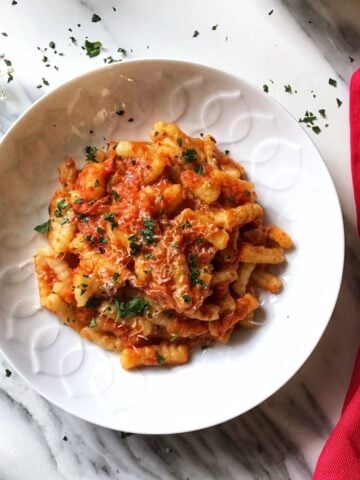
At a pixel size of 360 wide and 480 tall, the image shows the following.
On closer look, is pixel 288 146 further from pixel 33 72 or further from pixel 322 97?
pixel 33 72

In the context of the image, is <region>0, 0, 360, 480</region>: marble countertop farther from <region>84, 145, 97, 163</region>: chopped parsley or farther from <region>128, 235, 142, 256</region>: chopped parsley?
<region>128, 235, 142, 256</region>: chopped parsley

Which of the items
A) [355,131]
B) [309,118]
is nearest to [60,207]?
[309,118]

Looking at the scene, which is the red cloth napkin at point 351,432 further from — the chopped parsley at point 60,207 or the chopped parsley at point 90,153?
the chopped parsley at point 60,207

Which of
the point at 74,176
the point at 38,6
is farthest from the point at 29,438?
the point at 38,6

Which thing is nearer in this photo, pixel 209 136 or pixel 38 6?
pixel 209 136

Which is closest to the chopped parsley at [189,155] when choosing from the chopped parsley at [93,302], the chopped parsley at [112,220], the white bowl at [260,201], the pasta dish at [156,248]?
the pasta dish at [156,248]

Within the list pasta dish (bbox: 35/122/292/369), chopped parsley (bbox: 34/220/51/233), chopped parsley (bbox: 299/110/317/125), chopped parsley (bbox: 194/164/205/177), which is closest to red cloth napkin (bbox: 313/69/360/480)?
chopped parsley (bbox: 299/110/317/125)
